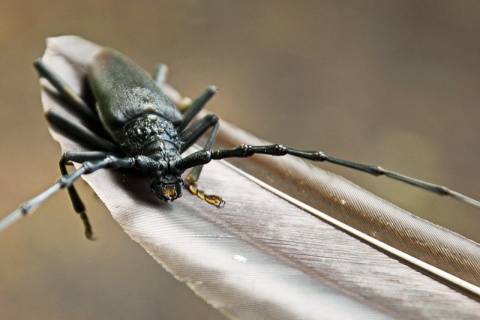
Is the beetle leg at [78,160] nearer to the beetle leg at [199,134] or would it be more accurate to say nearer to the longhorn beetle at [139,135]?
the longhorn beetle at [139,135]

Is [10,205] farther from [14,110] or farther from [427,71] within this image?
[427,71]

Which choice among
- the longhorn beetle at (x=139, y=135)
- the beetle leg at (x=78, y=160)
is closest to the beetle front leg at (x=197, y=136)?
the longhorn beetle at (x=139, y=135)

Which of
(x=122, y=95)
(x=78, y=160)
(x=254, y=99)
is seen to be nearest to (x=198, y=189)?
(x=78, y=160)

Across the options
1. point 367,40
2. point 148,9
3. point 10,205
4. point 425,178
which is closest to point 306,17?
point 367,40

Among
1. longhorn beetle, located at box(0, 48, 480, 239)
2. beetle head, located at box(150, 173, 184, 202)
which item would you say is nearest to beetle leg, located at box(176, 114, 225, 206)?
longhorn beetle, located at box(0, 48, 480, 239)

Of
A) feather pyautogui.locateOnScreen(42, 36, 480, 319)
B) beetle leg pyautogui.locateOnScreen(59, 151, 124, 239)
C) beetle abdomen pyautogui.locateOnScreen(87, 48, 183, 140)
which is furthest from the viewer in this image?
beetle abdomen pyautogui.locateOnScreen(87, 48, 183, 140)

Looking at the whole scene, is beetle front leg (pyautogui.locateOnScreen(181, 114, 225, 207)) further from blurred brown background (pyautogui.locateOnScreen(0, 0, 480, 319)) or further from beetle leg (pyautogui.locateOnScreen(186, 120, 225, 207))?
blurred brown background (pyautogui.locateOnScreen(0, 0, 480, 319))
